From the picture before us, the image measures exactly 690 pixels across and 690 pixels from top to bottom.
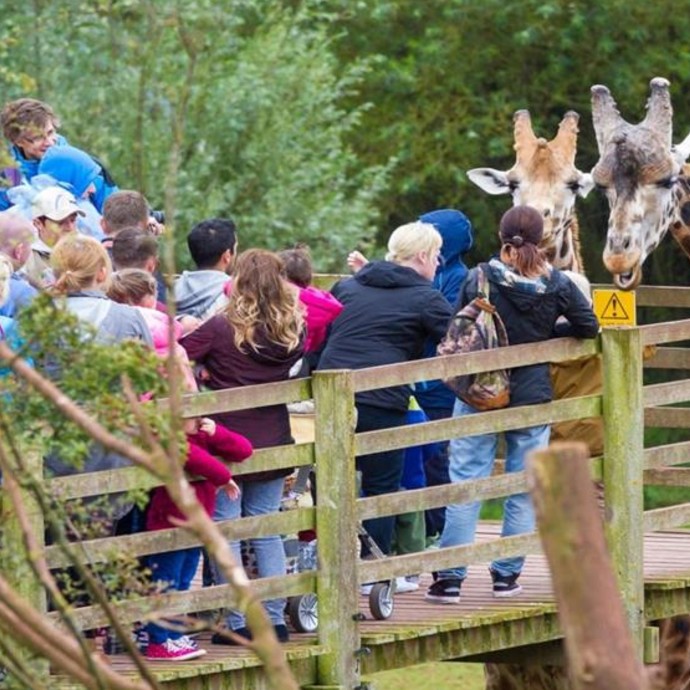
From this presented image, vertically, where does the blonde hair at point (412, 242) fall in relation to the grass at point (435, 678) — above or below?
below

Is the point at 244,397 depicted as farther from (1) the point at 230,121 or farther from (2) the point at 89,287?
(1) the point at 230,121

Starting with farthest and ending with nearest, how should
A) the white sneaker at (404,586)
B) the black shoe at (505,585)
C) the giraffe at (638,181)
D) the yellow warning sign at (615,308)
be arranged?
A: the giraffe at (638,181), the yellow warning sign at (615,308), the white sneaker at (404,586), the black shoe at (505,585)

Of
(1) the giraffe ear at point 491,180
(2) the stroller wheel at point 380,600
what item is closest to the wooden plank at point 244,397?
(2) the stroller wheel at point 380,600

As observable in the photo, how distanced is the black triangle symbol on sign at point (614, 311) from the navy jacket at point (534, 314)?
1.08 meters

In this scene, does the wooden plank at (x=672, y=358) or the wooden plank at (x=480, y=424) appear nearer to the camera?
the wooden plank at (x=480, y=424)

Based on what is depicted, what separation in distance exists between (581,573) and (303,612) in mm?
4553

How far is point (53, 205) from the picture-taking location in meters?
9.79

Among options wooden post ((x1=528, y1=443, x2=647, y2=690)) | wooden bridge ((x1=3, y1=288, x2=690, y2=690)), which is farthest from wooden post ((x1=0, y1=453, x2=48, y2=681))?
wooden post ((x1=528, y1=443, x2=647, y2=690))

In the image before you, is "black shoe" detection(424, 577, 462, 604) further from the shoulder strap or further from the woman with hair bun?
the shoulder strap

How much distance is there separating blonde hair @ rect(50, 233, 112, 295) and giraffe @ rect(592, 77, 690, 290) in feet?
12.9

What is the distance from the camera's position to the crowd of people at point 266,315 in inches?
346

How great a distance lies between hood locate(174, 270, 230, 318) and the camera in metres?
9.84

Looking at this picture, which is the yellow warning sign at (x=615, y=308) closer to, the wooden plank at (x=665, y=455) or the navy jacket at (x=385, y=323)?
the wooden plank at (x=665, y=455)

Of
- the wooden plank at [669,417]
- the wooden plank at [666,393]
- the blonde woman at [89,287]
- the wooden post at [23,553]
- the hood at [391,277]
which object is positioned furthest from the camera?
the wooden plank at [669,417]
